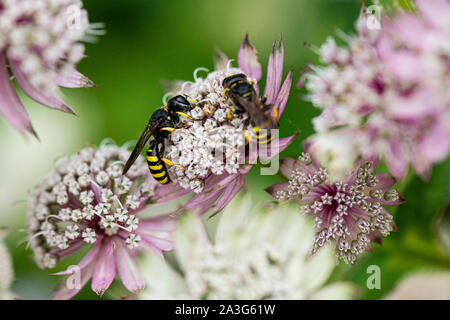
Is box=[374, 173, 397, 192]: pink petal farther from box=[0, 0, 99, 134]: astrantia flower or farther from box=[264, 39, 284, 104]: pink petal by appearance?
box=[0, 0, 99, 134]: astrantia flower

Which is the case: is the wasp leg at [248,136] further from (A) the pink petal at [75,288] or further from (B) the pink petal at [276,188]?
(A) the pink petal at [75,288]

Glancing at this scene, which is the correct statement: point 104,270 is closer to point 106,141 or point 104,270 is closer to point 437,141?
point 106,141

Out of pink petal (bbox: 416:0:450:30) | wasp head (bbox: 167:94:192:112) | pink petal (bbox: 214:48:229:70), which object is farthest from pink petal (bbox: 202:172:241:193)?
pink petal (bbox: 416:0:450:30)

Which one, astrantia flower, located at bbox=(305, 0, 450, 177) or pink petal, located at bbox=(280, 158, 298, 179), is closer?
astrantia flower, located at bbox=(305, 0, 450, 177)

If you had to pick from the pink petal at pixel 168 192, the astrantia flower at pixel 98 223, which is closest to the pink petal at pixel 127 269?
the astrantia flower at pixel 98 223
